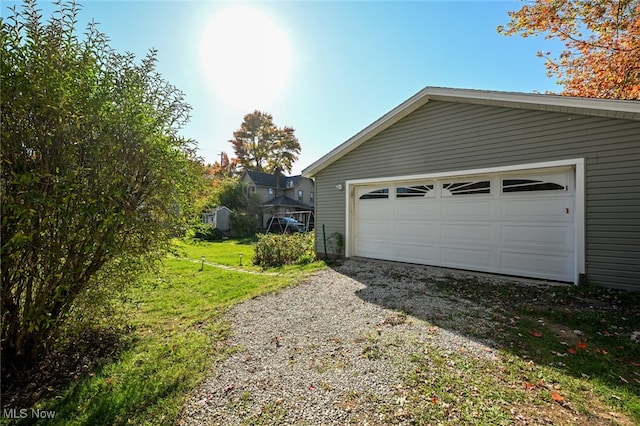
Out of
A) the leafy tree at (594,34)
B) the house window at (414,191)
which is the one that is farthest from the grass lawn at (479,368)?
the leafy tree at (594,34)

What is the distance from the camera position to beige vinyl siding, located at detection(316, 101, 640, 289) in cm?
489

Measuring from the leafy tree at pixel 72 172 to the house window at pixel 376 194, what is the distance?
5887 millimetres

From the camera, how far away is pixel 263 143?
3644 cm

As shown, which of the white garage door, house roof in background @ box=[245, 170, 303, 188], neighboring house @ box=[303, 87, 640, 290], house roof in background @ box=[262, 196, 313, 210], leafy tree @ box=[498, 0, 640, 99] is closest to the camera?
neighboring house @ box=[303, 87, 640, 290]

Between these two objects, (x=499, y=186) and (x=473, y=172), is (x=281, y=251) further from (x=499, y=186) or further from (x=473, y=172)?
(x=499, y=186)

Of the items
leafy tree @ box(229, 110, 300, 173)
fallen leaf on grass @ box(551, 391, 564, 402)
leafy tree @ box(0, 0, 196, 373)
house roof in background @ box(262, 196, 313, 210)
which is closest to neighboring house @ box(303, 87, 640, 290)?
fallen leaf on grass @ box(551, 391, 564, 402)

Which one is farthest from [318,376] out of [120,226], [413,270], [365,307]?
[413,270]

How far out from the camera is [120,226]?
316 centimetres

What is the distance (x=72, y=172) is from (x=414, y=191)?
276 inches

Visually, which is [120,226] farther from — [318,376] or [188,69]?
[188,69]

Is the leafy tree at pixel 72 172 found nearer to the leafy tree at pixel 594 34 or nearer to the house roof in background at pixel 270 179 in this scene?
the leafy tree at pixel 594 34

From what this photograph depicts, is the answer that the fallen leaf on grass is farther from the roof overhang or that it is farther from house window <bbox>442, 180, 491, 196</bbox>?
the roof overhang

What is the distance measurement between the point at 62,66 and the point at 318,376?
3.93m

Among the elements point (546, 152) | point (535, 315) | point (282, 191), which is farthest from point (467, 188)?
point (282, 191)
